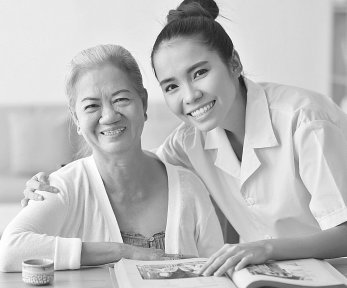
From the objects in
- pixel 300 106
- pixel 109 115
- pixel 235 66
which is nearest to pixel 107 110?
pixel 109 115

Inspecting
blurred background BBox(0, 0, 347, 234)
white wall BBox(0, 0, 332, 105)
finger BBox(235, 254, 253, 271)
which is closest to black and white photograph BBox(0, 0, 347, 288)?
finger BBox(235, 254, 253, 271)

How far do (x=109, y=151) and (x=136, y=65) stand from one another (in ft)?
0.87

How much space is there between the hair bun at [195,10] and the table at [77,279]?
75 centimetres

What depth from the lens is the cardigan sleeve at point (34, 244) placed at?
1.55 m

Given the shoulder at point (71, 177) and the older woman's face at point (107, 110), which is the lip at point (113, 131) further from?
the shoulder at point (71, 177)

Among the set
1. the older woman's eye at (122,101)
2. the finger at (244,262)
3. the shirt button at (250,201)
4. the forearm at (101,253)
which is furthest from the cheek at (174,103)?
the finger at (244,262)

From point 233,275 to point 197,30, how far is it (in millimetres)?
740

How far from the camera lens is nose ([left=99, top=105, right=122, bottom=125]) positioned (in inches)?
69.7

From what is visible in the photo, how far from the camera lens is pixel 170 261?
59.8 inches

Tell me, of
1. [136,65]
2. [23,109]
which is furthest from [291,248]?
[23,109]

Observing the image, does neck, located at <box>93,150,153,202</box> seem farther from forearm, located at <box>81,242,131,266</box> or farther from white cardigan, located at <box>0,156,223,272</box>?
forearm, located at <box>81,242,131,266</box>

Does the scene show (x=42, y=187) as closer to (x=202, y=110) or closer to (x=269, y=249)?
(x=202, y=110)

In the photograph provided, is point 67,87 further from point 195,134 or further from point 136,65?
point 195,134

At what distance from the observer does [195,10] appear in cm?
192
